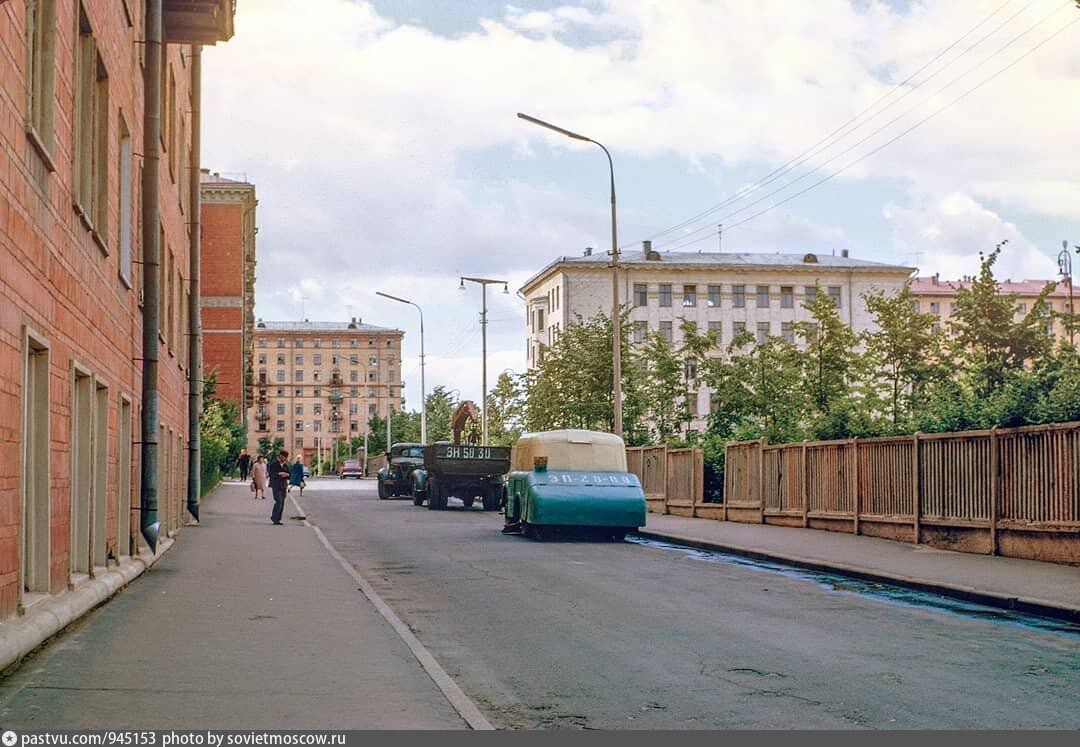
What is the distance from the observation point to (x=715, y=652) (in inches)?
408

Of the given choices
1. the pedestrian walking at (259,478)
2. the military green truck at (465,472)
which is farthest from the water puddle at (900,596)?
Result: the pedestrian walking at (259,478)

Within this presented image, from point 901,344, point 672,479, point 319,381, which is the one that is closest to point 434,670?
point 672,479

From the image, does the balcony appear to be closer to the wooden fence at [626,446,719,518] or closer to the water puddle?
the water puddle

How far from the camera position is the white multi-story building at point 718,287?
107000mm

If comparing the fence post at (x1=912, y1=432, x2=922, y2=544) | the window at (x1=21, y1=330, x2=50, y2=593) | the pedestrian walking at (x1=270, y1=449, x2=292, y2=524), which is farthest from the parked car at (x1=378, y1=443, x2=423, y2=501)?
the window at (x1=21, y1=330, x2=50, y2=593)

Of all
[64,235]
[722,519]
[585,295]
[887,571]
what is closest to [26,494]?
[64,235]

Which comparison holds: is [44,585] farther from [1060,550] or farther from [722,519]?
[722,519]

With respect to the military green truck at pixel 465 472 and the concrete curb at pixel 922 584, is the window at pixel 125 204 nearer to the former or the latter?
the concrete curb at pixel 922 584

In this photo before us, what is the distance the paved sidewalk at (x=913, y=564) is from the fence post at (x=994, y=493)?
0.93 feet

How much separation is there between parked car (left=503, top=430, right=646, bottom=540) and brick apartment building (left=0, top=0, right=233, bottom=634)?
6.45 metres

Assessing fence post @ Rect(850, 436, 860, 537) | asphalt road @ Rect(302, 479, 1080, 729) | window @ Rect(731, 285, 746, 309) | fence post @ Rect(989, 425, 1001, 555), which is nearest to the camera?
asphalt road @ Rect(302, 479, 1080, 729)

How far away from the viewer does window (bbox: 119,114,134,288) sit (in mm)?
17297

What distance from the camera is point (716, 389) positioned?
46656 millimetres

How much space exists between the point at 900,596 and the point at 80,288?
888cm
